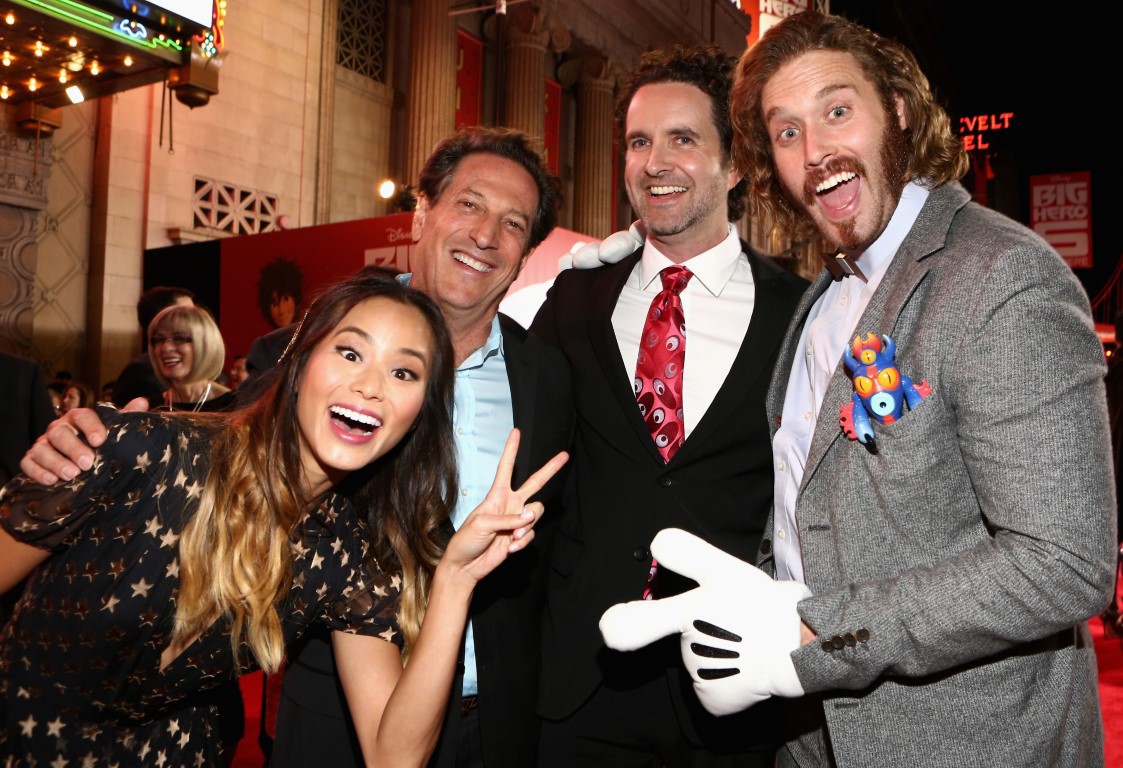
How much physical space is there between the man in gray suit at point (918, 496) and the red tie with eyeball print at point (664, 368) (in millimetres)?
468

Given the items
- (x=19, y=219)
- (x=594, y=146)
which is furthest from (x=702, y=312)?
(x=594, y=146)

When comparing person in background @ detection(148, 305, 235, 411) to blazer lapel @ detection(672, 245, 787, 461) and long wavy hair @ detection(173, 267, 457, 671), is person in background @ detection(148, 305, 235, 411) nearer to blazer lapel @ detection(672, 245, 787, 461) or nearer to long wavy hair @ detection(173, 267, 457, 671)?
long wavy hair @ detection(173, 267, 457, 671)

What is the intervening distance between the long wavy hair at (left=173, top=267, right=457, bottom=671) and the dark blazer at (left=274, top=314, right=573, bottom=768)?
206 mm

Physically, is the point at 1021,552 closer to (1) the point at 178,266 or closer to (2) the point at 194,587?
(2) the point at 194,587

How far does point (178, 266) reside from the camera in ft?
30.8

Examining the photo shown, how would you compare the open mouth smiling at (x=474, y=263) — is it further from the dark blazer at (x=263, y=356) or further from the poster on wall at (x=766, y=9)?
the poster on wall at (x=766, y=9)

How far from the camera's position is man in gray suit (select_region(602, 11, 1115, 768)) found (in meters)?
1.32

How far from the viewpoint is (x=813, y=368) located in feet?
6.30

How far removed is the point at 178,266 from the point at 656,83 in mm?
8009

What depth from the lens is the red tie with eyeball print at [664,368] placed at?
233 cm

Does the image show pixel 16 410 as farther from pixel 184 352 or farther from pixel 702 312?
pixel 702 312

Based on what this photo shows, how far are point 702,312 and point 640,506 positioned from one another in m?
0.64

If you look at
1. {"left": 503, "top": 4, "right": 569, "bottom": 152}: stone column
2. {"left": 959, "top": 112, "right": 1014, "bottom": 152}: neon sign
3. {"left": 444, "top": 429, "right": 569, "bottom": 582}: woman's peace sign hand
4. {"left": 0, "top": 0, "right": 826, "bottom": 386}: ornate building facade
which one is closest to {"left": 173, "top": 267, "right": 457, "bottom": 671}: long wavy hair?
{"left": 444, "top": 429, "right": 569, "bottom": 582}: woman's peace sign hand

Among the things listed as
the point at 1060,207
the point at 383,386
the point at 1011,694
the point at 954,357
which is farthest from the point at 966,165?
the point at 1060,207
